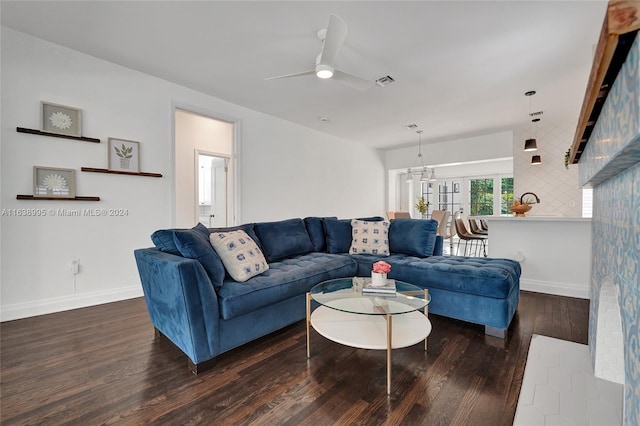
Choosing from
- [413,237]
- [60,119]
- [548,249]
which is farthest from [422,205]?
[60,119]

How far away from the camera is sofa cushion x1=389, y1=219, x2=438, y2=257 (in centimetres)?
330

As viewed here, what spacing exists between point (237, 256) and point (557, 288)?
3660 mm

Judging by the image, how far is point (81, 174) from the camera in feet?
10.3

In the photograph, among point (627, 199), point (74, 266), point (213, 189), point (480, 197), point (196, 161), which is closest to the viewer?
point (627, 199)

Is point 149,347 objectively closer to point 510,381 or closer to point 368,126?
point 510,381

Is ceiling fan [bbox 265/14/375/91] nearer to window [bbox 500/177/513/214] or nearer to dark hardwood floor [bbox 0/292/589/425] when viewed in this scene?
dark hardwood floor [bbox 0/292/589/425]

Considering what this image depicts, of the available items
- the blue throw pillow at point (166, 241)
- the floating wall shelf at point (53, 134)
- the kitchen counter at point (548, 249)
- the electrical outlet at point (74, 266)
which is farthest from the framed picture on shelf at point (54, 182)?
the kitchen counter at point (548, 249)

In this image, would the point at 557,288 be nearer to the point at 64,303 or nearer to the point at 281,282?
the point at 281,282

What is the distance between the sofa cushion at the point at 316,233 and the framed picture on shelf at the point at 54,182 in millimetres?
2586

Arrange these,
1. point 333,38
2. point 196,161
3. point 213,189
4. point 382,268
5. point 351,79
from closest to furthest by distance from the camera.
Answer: point 382,268 < point 333,38 < point 351,79 < point 196,161 < point 213,189

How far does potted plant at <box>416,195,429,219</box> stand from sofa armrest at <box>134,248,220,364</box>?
7.07 m

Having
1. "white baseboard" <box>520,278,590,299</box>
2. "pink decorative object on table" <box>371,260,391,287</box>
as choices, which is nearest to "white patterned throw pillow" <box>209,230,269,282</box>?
"pink decorative object on table" <box>371,260,391,287</box>

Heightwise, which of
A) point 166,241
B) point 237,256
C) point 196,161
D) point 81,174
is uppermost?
point 196,161

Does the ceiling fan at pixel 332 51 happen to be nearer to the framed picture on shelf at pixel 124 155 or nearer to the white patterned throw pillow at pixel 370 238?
the white patterned throw pillow at pixel 370 238
